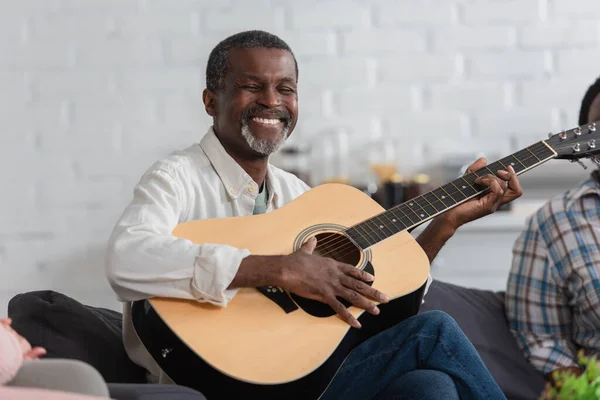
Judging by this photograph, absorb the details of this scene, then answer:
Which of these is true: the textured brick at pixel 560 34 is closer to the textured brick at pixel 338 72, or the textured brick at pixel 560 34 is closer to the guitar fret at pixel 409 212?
the textured brick at pixel 338 72

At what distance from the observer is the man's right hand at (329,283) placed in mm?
1512

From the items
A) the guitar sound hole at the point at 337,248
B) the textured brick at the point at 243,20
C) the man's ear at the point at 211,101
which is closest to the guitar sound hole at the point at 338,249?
the guitar sound hole at the point at 337,248

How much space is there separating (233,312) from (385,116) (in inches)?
63.5

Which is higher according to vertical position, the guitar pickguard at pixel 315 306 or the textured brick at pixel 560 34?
the textured brick at pixel 560 34

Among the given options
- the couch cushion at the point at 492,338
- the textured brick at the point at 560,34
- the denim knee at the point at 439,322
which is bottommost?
the couch cushion at the point at 492,338

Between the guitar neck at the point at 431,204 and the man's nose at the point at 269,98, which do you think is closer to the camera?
the guitar neck at the point at 431,204

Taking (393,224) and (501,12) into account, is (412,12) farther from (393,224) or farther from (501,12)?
(393,224)

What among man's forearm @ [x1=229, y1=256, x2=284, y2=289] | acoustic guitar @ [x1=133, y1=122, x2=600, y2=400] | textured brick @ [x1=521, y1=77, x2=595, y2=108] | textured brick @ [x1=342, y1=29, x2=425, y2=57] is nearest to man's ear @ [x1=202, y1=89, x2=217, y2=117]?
acoustic guitar @ [x1=133, y1=122, x2=600, y2=400]

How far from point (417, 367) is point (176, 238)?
513mm

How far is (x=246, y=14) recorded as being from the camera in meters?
2.96

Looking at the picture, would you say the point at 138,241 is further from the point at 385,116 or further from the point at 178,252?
the point at 385,116

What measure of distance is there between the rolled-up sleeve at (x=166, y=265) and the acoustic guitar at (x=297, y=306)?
2 cm

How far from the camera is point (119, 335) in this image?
175 centimetres

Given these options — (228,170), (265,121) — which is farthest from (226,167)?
(265,121)
